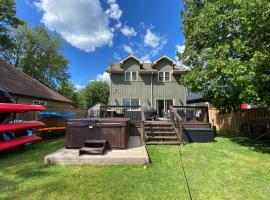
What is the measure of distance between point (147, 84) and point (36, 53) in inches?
909

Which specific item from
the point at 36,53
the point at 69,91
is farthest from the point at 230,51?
the point at 69,91

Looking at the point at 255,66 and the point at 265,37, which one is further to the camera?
the point at 265,37

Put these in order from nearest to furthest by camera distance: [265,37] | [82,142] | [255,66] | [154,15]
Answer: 1. [255,66]
2. [82,142]
3. [265,37]
4. [154,15]

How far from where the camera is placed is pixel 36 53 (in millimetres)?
29156

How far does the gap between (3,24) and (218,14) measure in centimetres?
1656

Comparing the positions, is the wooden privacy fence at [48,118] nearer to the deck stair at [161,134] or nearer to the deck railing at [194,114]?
the deck stair at [161,134]

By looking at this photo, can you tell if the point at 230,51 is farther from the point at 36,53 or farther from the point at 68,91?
the point at 68,91

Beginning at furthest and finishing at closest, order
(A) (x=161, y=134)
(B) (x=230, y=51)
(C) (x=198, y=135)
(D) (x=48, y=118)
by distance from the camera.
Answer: (D) (x=48, y=118) → (C) (x=198, y=135) → (A) (x=161, y=134) → (B) (x=230, y=51)

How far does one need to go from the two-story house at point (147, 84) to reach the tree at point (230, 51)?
189 inches

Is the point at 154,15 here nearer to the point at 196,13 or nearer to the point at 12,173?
the point at 196,13

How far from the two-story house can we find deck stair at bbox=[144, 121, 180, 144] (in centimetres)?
724

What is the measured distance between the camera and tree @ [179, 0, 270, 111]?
585cm

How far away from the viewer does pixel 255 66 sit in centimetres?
576

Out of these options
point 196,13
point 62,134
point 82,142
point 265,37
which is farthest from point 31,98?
point 265,37
